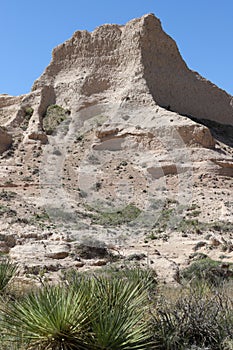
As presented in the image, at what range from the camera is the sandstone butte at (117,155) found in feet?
53.1

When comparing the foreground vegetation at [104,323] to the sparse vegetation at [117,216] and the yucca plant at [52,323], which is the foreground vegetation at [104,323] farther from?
the sparse vegetation at [117,216]

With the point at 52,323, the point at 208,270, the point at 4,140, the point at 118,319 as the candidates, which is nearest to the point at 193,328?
the point at 118,319

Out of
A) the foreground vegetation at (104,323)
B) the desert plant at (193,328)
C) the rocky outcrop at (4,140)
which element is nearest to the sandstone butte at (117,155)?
the rocky outcrop at (4,140)

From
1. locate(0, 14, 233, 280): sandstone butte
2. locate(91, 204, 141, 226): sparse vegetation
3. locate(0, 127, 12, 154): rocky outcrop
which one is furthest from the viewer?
locate(0, 127, 12, 154): rocky outcrop

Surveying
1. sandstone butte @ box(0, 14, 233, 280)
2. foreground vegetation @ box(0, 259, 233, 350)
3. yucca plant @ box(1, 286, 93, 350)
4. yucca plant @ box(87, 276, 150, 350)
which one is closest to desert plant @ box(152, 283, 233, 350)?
foreground vegetation @ box(0, 259, 233, 350)

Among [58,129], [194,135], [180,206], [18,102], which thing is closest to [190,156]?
[194,135]

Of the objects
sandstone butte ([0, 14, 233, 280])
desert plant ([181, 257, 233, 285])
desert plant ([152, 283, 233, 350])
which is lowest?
desert plant ([181, 257, 233, 285])

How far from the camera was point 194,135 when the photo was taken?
2780cm

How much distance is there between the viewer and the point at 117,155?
28672 mm

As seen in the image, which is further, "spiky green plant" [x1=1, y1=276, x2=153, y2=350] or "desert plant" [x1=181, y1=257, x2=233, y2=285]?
"desert plant" [x1=181, y1=257, x2=233, y2=285]

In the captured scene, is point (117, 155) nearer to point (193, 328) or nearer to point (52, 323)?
point (193, 328)

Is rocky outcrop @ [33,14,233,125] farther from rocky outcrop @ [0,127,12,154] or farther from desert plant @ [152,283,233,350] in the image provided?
desert plant @ [152,283,233,350]

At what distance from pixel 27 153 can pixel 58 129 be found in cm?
369

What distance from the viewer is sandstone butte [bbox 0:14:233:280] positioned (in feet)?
53.1
